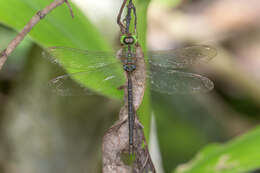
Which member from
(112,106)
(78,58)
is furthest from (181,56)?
(112,106)

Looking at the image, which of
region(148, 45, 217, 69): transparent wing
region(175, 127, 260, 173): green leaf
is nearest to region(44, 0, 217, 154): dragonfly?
region(148, 45, 217, 69): transparent wing

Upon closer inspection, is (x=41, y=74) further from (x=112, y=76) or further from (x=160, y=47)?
(x=160, y=47)

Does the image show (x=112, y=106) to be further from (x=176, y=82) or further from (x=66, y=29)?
(x=66, y=29)

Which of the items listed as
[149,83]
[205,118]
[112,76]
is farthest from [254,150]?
[205,118]

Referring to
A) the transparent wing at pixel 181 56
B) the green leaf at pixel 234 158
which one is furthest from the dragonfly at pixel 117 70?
the green leaf at pixel 234 158

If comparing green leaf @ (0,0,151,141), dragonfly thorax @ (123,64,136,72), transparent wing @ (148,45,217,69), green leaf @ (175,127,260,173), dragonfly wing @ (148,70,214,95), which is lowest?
green leaf @ (175,127,260,173)

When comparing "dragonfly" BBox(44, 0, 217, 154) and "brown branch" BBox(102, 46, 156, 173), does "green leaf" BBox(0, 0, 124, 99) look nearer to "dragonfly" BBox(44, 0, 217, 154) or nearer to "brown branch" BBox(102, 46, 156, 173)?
"dragonfly" BBox(44, 0, 217, 154)

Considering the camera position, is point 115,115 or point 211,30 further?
point 211,30
